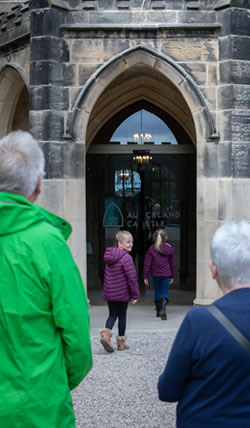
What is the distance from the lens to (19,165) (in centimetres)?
187

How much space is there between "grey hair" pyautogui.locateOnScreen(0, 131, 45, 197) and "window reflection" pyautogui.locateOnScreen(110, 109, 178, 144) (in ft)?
28.3

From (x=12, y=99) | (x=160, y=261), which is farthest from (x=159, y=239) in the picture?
(x=12, y=99)

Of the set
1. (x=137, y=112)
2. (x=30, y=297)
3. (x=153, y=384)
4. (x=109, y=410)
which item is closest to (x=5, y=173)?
(x=30, y=297)

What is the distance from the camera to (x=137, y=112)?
415 inches

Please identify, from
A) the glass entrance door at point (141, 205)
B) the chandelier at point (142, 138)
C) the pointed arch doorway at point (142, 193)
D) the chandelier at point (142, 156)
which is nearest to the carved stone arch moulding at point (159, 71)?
the chandelier at point (142, 156)

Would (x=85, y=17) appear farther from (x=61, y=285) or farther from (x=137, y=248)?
(x=61, y=285)

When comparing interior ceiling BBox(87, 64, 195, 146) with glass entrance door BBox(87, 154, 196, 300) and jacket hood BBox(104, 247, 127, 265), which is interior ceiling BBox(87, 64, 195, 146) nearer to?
glass entrance door BBox(87, 154, 196, 300)

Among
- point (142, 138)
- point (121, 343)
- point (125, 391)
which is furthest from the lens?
point (142, 138)

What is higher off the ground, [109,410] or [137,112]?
[137,112]

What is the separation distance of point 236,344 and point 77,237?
6444mm

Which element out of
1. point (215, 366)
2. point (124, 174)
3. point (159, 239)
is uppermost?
point (124, 174)

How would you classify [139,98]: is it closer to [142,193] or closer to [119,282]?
[142,193]

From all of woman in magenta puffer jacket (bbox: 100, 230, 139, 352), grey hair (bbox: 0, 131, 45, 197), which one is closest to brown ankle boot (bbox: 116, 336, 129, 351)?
woman in magenta puffer jacket (bbox: 100, 230, 139, 352)

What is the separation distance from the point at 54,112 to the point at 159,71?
1.63 meters
